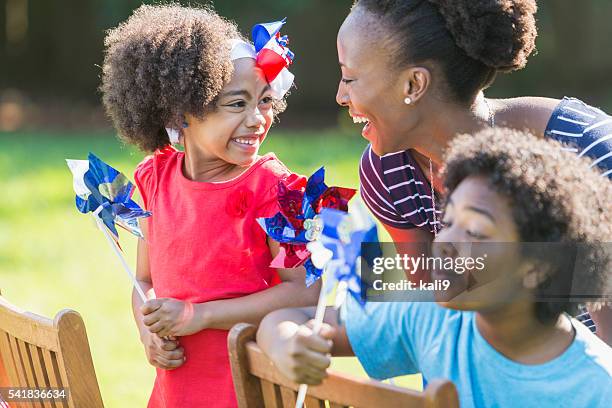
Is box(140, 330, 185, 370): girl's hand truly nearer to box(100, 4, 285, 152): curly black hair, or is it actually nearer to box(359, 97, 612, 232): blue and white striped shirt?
box(100, 4, 285, 152): curly black hair

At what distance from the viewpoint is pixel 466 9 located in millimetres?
2609

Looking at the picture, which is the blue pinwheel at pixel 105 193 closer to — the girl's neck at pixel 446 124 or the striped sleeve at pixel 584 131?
the girl's neck at pixel 446 124

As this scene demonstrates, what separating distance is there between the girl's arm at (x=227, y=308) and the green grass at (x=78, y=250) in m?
0.82

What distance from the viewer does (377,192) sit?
3135 millimetres

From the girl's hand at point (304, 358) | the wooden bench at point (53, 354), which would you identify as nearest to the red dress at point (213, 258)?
the wooden bench at point (53, 354)

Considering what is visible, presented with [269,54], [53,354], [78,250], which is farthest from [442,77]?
[78,250]

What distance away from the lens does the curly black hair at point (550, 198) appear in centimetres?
195

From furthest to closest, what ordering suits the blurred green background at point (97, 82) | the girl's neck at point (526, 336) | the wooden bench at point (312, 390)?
1. the blurred green background at point (97, 82)
2. the girl's neck at point (526, 336)
3. the wooden bench at point (312, 390)

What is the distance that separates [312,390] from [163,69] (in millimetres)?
1243

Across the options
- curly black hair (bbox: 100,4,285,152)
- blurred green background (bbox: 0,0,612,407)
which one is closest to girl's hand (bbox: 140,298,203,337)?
curly black hair (bbox: 100,4,285,152)

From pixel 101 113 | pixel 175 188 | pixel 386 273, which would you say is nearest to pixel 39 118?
pixel 101 113

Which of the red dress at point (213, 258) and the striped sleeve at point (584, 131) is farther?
the red dress at point (213, 258)

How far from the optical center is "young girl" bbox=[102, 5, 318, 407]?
280 centimetres

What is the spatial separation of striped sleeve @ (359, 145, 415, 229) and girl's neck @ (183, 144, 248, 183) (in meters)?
0.42
